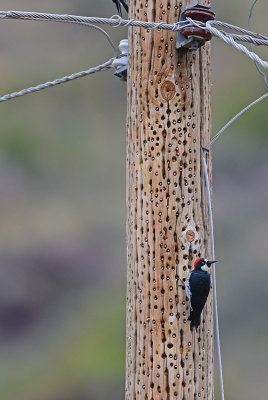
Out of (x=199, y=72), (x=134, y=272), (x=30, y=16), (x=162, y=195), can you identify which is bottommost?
(x=134, y=272)

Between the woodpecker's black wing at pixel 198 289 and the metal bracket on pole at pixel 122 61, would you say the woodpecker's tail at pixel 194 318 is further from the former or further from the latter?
the metal bracket on pole at pixel 122 61

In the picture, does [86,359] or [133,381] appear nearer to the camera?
[133,381]

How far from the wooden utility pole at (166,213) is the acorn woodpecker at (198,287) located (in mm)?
20

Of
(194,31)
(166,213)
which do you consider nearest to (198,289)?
(166,213)

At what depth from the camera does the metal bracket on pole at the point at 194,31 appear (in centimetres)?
131

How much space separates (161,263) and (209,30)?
492 mm

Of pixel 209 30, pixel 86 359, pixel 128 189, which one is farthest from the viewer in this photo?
pixel 86 359

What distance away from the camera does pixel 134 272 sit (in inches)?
54.7

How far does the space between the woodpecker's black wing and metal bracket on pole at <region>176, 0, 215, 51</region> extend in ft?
1.55

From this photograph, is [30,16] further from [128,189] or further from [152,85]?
[128,189]

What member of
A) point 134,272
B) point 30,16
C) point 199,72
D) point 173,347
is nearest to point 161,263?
point 134,272

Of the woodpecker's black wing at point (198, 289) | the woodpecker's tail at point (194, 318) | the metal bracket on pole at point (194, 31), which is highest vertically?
the metal bracket on pole at point (194, 31)

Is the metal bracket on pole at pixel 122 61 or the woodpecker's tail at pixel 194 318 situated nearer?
the woodpecker's tail at pixel 194 318

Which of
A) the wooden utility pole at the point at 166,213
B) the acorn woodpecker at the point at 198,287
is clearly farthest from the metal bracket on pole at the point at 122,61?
the acorn woodpecker at the point at 198,287
